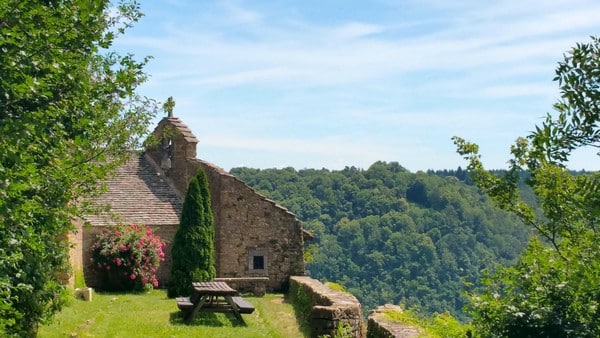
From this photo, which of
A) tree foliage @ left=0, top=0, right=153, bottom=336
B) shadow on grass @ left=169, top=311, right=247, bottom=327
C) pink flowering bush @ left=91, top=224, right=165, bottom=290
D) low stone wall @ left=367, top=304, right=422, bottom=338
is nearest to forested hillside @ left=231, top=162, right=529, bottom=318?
pink flowering bush @ left=91, top=224, right=165, bottom=290

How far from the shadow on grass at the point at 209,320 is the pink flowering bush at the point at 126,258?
216 inches

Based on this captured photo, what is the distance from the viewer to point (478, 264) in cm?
8462

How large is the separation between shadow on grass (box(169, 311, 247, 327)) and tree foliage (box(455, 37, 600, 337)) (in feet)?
32.2

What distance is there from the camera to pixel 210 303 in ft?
63.4

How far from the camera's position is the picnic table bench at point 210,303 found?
727 inches

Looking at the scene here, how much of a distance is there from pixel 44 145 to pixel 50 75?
0.92 m

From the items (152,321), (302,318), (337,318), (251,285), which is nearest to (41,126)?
(337,318)

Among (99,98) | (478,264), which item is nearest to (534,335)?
(99,98)

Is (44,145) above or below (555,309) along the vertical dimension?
above

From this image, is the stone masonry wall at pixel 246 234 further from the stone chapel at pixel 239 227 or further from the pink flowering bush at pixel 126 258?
Answer: the pink flowering bush at pixel 126 258

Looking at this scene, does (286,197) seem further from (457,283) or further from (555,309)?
(555,309)

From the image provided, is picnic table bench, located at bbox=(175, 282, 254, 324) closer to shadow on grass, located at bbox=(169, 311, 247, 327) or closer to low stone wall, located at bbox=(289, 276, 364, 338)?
shadow on grass, located at bbox=(169, 311, 247, 327)

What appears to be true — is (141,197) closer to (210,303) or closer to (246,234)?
(246,234)

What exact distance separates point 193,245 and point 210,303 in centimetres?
539
